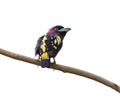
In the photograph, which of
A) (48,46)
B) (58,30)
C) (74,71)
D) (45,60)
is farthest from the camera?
(58,30)

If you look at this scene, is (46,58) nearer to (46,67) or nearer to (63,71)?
(46,67)

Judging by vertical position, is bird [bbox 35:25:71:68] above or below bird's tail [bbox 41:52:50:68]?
above

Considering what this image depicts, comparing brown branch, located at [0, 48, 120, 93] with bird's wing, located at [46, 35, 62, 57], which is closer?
brown branch, located at [0, 48, 120, 93]

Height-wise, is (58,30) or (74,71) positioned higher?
(58,30)

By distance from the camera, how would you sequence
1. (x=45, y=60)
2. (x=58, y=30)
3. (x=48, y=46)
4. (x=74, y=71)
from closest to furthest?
1. (x=74, y=71)
2. (x=45, y=60)
3. (x=48, y=46)
4. (x=58, y=30)

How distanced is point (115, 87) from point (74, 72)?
11.2 inches

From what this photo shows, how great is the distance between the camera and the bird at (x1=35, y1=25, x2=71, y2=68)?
2.32m

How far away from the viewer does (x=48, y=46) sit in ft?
8.11

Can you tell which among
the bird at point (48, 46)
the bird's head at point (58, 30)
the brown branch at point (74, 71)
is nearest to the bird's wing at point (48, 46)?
the bird at point (48, 46)

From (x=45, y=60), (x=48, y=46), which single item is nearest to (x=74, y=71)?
(x=45, y=60)

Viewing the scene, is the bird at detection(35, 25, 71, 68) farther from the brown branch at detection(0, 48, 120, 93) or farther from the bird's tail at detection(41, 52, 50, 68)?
the brown branch at detection(0, 48, 120, 93)

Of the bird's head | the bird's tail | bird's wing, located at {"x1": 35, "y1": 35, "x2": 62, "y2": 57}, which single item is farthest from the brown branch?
the bird's head

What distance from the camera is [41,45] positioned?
8.14 feet

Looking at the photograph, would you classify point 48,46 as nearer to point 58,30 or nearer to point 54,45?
point 54,45
